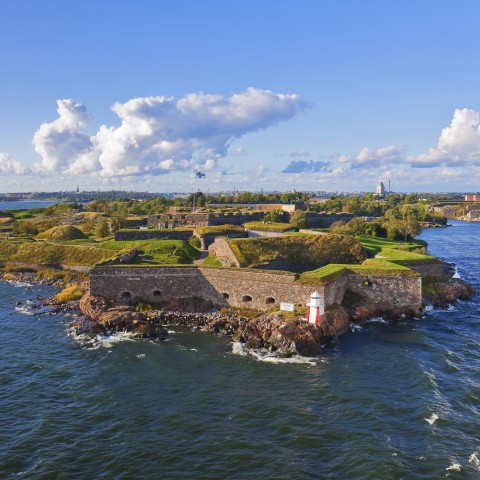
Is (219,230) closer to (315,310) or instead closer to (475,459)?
(315,310)

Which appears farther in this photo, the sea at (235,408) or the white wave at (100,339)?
the white wave at (100,339)

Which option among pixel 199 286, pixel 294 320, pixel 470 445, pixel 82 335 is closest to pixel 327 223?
pixel 199 286

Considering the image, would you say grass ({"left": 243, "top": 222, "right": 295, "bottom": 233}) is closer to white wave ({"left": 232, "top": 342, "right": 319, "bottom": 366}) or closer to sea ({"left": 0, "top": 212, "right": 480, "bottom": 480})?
sea ({"left": 0, "top": 212, "right": 480, "bottom": 480})

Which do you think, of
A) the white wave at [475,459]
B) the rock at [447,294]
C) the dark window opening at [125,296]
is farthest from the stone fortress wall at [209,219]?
the white wave at [475,459]

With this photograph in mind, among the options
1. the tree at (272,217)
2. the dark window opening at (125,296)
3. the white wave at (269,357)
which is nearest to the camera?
the white wave at (269,357)

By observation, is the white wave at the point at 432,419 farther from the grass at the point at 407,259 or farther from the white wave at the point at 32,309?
the white wave at the point at 32,309

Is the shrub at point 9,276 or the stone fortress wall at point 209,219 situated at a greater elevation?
the stone fortress wall at point 209,219
